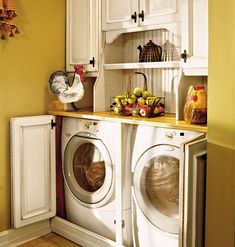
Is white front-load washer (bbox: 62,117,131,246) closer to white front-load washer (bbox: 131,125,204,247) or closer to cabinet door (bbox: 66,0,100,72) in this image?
white front-load washer (bbox: 131,125,204,247)

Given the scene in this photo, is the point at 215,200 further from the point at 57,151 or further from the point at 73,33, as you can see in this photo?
the point at 73,33

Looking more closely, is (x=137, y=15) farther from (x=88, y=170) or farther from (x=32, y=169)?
(x=32, y=169)

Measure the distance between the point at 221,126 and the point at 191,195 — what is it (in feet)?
1.23

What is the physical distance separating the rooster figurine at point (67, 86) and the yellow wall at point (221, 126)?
1.32m

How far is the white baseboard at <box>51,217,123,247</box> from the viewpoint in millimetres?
2773

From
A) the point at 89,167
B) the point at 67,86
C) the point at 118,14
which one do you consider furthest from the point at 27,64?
the point at 89,167

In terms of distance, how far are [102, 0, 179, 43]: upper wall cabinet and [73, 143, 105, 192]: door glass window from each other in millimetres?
899

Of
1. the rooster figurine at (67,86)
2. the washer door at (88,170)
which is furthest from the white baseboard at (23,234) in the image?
the rooster figurine at (67,86)

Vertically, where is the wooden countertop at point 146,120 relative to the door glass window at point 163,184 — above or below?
above

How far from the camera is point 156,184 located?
2.43 meters

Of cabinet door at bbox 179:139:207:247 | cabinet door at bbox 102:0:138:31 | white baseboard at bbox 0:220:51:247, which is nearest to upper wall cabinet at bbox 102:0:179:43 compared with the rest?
cabinet door at bbox 102:0:138:31

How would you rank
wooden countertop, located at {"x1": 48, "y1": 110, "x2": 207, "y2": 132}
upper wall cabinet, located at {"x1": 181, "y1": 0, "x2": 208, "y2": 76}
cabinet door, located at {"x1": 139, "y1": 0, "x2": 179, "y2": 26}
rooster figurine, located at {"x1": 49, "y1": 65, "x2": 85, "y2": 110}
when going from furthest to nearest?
rooster figurine, located at {"x1": 49, "y1": 65, "x2": 85, "y2": 110}, cabinet door, located at {"x1": 139, "y1": 0, "x2": 179, "y2": 26}, upper wall cabinet, located at {"x1": 181, "y1": 0, "x2": 208, "y2": 76}, wooden countertop, located at {"x1": 48, "y1": 110, "x2": 207, "y2": 132}

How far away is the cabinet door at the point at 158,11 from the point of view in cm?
249

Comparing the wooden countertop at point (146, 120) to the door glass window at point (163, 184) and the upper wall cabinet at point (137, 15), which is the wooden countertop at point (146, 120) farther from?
the upper wall cabinet at point (137, 15)
